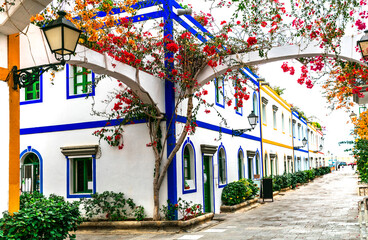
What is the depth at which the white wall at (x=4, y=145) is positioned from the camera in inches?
253

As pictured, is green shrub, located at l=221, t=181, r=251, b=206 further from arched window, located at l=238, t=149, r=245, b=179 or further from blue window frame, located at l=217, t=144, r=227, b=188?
arched window, located at l=238, t=149, r=245, b=179

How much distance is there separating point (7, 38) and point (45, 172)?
6874 millimetres

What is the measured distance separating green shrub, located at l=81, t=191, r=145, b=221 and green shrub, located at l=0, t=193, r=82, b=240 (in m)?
4.33

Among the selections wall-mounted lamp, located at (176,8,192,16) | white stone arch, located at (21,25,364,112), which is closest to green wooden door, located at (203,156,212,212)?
white stone arch, located at (21,25,364,112)

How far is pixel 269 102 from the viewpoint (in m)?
24.3

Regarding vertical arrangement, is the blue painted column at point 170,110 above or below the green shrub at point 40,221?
above

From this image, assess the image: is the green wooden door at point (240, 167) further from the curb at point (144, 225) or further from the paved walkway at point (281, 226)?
the curb at point (144, 225)

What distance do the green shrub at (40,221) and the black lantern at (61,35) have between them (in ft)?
7.78

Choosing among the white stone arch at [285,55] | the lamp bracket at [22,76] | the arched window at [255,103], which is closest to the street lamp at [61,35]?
the lamp bracket at [22,76]

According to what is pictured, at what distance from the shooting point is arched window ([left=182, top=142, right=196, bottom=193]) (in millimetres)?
12289

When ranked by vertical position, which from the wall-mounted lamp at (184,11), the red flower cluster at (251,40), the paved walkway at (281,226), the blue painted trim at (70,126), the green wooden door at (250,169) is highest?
the wall-mounted lamp at (184,11)

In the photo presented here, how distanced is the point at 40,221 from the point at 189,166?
700 cm

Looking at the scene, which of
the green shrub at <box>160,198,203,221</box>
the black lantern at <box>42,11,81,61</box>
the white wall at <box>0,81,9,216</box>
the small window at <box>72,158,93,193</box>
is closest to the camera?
the black lantern at <box>42,11,81,61</box>

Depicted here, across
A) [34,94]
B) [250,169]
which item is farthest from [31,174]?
[250,169]
